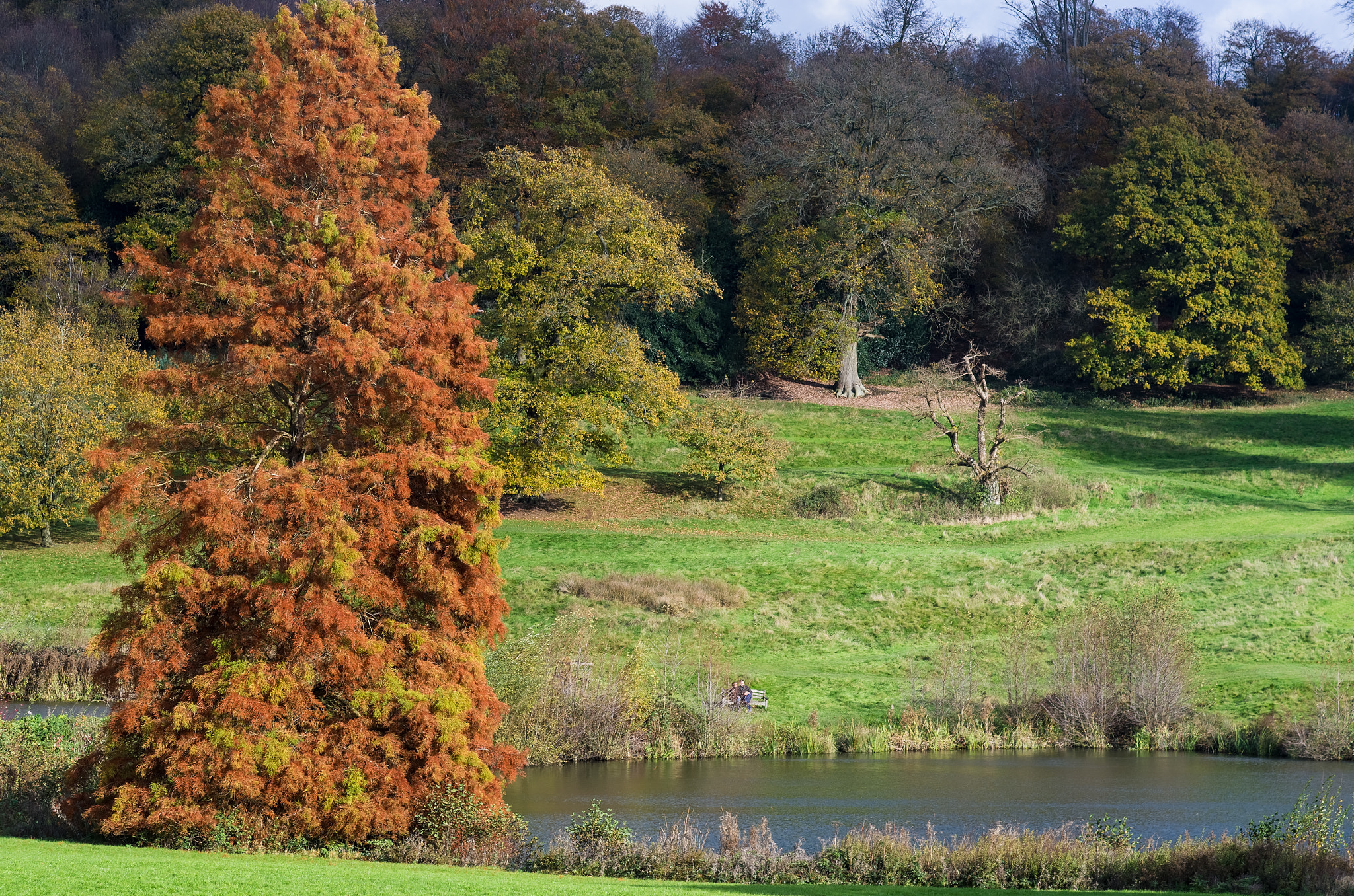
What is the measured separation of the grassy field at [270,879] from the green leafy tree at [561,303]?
79.7 feet

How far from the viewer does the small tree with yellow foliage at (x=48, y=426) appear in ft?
114

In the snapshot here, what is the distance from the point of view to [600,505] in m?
41.4

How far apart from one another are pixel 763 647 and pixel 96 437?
68.3 feet

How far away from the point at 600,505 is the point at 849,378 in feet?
66.3

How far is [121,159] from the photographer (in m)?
55.5

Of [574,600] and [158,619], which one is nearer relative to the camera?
[158,619]

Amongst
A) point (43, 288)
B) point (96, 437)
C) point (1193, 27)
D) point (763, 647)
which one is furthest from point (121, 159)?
point (1193, 27)

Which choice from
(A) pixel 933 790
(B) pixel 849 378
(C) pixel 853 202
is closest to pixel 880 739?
(A) pixel 933 790

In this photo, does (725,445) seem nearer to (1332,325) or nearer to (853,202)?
(853,202)

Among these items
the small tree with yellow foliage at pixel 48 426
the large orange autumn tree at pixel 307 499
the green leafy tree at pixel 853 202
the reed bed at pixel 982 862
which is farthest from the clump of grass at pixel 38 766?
the green leafy tree at pixel 853 202

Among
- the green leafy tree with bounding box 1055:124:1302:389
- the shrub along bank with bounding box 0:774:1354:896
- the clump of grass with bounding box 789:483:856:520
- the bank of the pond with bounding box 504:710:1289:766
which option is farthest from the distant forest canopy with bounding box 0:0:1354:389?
the shrub along bank with bounding box 0:774:1354:896

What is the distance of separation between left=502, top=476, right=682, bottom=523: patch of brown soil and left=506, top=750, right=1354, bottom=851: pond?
18.0 meters

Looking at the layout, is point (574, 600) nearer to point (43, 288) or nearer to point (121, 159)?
point (43, 288)

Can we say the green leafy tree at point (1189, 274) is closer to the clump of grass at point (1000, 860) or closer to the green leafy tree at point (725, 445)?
the green leafy tree at point (725, 445)
